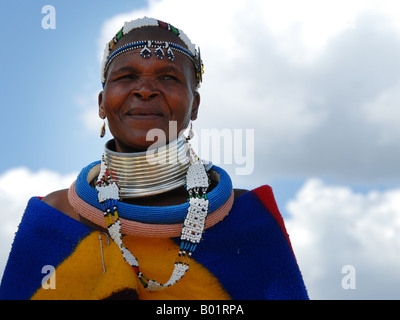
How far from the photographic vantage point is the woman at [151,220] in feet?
10.1

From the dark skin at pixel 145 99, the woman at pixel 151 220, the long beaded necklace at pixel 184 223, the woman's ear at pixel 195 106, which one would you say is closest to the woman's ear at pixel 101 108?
the woman at pixel 151 220

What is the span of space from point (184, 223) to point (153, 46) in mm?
1212

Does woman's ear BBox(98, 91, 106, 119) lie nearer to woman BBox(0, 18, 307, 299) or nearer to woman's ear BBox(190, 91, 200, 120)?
woman BBox(0, 18, 307, 299)

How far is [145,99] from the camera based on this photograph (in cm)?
333

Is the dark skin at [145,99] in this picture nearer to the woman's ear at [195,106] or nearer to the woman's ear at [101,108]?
the woman's ear at [101,108]

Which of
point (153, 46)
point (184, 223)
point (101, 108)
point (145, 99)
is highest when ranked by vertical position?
point (153, 46)

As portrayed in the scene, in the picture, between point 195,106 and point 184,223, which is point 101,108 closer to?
point 195,106

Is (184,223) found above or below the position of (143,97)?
below

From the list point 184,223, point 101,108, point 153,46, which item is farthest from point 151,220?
point 153,46
